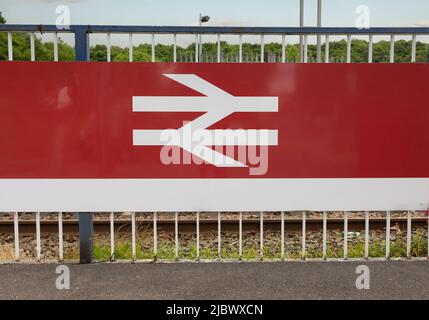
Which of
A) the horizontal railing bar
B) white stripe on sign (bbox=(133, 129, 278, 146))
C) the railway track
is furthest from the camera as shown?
the railway track

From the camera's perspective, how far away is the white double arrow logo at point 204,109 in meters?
4.09

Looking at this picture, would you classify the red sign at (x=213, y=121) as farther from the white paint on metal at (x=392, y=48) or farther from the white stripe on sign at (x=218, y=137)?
the white paint on metal at (x=392, y=48)

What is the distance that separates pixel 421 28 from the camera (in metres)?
4.09

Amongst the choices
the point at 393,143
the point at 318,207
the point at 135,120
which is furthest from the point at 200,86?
the point at 393,143

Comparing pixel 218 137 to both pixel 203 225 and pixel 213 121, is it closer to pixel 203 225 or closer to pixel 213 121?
pixel 213 121

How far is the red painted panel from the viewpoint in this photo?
4055mm

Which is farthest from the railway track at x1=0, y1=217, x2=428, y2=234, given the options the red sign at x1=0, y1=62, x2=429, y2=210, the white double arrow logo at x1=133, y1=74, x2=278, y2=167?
the white double arrow logo at x1=133, y1=74, x2=278, y2=167

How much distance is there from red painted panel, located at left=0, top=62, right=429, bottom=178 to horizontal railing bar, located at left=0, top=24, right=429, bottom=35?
0.98 ft

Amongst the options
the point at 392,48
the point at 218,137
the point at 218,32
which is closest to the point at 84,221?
the point at 218,137

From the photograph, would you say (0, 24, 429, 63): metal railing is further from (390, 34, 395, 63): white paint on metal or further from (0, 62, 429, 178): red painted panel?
(0, 62, 429, 178): red painted panel

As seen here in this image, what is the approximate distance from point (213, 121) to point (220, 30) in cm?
82

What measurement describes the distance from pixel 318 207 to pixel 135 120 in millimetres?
1886

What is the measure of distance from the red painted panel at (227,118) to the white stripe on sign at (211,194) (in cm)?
8

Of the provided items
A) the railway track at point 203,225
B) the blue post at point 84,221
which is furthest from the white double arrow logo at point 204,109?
the railway track at point 203,225
